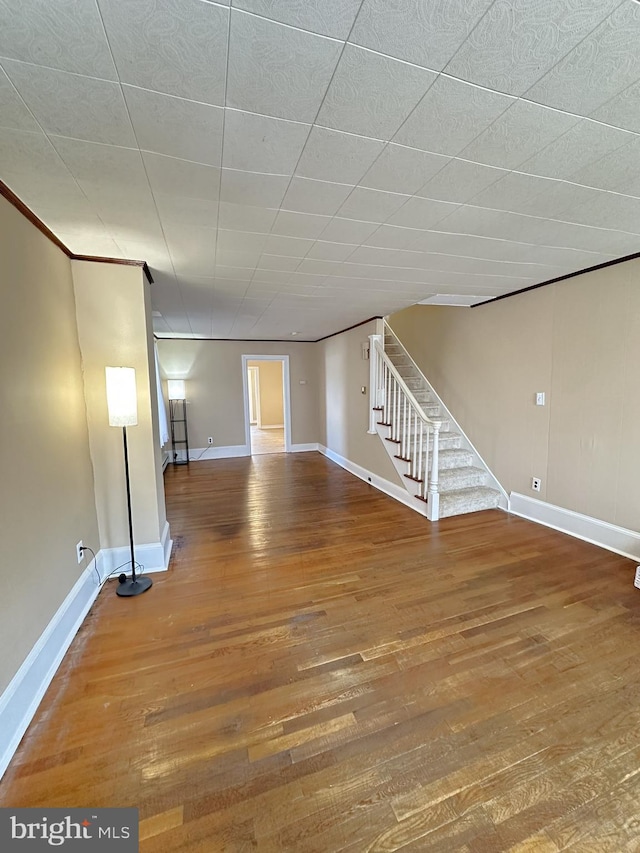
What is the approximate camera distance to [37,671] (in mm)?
1611

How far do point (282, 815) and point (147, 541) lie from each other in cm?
208

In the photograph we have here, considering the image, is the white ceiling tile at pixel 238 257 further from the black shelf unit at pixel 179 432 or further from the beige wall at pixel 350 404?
the black shelf unit at pixel 179 432

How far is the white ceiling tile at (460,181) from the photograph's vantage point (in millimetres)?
1475

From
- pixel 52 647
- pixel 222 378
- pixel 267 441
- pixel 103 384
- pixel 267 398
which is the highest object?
pixel 222 378

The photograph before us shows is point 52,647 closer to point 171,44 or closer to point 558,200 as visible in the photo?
point 171,44

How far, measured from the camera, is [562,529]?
3289mm

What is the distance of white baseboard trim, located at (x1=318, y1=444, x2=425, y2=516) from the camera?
4.03m

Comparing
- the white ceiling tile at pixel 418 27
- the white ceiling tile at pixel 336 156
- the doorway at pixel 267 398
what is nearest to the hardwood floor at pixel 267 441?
the doorway at pixel 267 398

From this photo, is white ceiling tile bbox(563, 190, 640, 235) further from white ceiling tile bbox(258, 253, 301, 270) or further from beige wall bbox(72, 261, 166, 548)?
beige wall bbox(72, 261, 166, 548)

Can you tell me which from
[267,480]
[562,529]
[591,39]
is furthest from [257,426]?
[591,39]

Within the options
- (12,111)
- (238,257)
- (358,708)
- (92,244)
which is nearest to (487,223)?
(238,257)

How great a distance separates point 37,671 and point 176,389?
5.39m

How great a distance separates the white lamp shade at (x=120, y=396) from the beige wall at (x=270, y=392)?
836 centimetres

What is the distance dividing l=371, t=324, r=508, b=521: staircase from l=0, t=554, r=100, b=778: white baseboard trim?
123 inches
